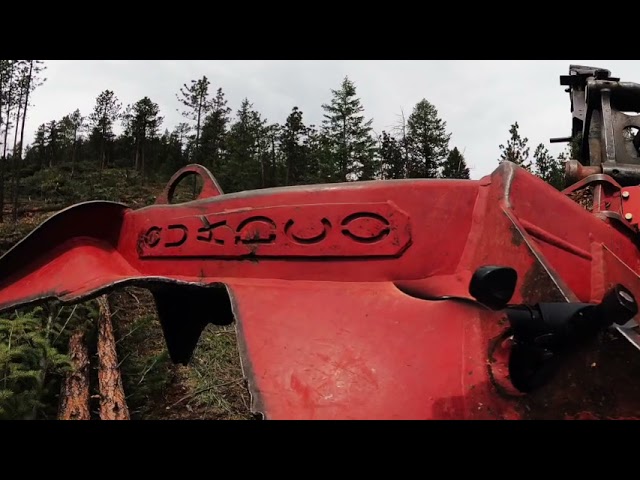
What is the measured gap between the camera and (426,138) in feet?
137

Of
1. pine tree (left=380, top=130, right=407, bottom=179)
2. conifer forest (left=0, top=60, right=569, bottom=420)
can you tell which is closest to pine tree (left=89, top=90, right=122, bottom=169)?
conifer forest (left=0, top=60, right=569, bottom=420)

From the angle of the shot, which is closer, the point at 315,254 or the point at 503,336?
the point at 503,336

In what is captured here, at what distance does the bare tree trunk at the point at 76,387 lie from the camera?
480 centimetres

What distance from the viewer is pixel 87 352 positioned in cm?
611

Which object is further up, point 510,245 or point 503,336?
point 510,245

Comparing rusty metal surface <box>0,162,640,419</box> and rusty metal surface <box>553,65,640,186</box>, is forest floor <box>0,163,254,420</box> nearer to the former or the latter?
rusty metal surface <box>0,162,640,419</box>

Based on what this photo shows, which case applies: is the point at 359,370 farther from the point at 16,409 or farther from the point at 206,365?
the point at 206,365

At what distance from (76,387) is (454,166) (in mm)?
38750

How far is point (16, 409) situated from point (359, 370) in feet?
14.9

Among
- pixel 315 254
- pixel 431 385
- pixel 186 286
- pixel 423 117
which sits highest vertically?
pixel 423 117

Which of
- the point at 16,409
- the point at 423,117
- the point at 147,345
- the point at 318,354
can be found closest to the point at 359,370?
the point at 318,354

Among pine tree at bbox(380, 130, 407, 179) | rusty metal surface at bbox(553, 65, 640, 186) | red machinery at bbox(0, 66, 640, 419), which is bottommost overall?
red machinery at bbox(0, 66, 640, 419)

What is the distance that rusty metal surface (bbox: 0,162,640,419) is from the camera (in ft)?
4.33

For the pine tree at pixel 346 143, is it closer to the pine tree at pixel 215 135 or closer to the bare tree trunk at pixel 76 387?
the pine tree at pixel 215 135
